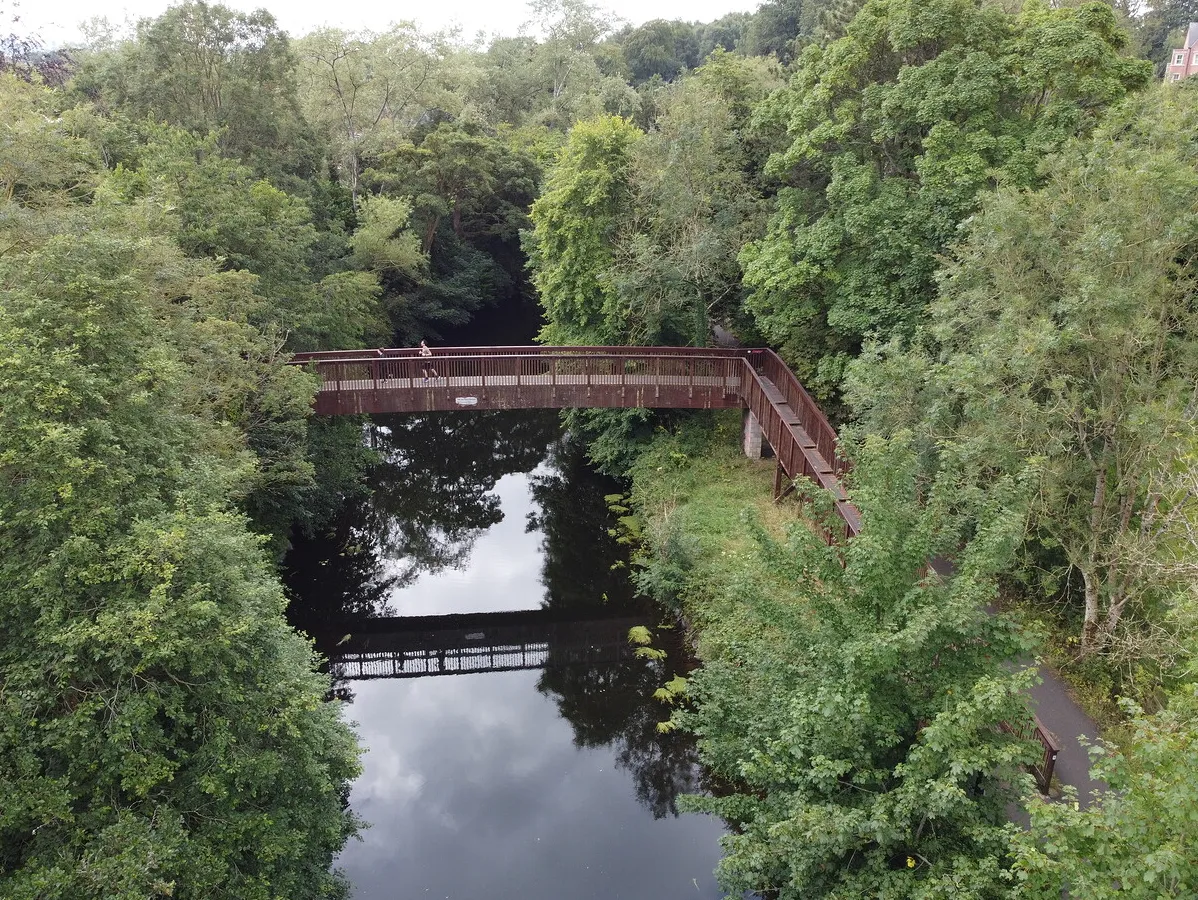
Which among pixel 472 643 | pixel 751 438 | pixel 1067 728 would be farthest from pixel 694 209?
pixel 1067 728

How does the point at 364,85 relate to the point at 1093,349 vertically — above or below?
above

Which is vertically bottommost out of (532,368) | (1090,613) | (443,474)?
(443,474)

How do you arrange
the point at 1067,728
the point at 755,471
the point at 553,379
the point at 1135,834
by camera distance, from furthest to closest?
the point at 755,471 → the point at 553,379 → the point at 1067,728 → the point at 1135,834

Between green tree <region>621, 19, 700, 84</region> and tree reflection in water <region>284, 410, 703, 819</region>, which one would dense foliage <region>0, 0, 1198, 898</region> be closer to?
tree reflection in water <region>284, 410, 703, 819</region>

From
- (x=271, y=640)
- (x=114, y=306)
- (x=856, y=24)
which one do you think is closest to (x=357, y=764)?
(x=271, y=640)

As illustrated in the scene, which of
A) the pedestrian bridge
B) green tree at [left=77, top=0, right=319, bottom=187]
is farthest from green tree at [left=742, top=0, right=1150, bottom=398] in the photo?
green tree at [left=77, top=0, right=319, bottom=187]

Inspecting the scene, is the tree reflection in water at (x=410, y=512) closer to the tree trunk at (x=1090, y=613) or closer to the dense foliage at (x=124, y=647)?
the dense foliage at (x=124, y=647)

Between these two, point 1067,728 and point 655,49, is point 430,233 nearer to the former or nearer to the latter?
point 1067,728
